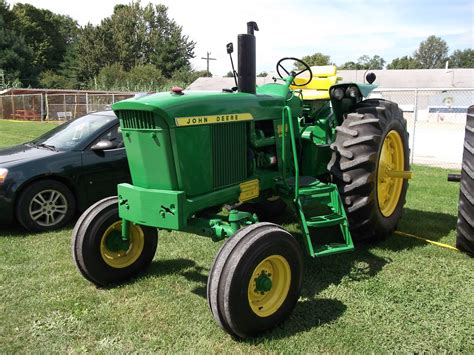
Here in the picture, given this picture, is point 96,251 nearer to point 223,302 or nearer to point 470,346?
point 223,302

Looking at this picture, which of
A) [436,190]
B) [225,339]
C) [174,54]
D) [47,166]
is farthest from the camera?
[174,54]

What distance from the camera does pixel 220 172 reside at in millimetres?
3631

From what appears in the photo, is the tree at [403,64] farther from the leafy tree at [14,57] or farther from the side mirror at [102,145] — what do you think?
the side mirror at [102,145]

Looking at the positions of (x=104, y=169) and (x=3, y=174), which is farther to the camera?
(x=104, y=169)

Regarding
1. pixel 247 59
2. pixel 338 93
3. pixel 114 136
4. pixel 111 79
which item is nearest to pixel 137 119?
pixel 247 59

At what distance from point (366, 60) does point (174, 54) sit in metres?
44.9

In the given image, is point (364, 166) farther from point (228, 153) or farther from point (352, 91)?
point (228, 153)

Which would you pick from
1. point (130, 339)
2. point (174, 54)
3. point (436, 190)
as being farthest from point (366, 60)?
point (130, 339)

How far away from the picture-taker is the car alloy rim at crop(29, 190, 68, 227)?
18.2 ft

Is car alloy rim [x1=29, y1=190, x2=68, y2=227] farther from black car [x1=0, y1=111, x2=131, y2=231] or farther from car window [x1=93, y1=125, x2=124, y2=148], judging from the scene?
car window [x1=93, y1=125, x2=124, y2=148]

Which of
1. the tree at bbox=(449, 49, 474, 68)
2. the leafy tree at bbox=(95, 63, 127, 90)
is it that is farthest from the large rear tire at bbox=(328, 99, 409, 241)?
the tree at bbox=(449, 49, 474, 68)

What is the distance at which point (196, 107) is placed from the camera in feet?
10.9

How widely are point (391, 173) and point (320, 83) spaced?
1.46 metres

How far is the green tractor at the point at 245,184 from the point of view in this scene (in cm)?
314
